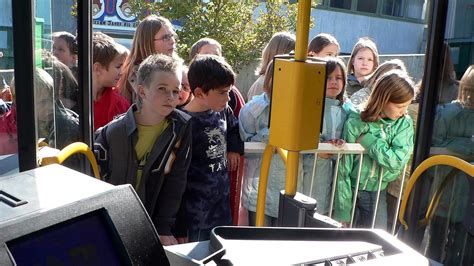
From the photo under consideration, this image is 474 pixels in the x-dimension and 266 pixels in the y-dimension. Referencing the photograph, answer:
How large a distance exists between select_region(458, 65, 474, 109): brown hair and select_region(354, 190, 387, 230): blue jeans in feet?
3.89

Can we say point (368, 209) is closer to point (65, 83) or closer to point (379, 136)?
point (379, 136)

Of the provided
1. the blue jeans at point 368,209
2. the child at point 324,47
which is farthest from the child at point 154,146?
the child at point 324,47

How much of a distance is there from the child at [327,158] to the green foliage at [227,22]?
5.51 m

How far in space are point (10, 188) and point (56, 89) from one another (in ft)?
3.67

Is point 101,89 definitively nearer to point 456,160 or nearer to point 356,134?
point 356,134

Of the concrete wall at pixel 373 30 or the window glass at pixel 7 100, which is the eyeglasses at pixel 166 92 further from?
the concrete wall at pixel 373 30

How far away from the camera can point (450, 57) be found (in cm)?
229

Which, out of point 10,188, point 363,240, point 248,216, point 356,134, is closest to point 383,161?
point 356,134

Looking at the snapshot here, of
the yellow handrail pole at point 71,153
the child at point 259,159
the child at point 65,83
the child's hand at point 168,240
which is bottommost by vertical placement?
the child's hand at point 168,240

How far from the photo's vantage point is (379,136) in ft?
10.6

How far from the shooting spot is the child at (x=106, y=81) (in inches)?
128

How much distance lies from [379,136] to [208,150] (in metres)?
1.05

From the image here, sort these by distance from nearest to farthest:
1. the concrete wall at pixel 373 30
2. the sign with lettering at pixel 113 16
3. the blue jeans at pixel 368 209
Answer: the blue jeans at pixel 368 209, the sign with lettering at pixel 113 16, the concrete wall at pixel 373 30

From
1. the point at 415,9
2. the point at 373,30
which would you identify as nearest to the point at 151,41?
the point at 373,30
